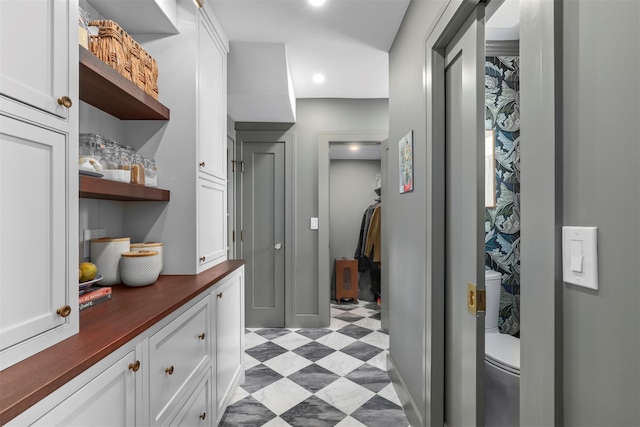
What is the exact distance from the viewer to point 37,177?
2.70 ft

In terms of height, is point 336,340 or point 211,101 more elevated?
point 211,101

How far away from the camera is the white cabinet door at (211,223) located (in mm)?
1915

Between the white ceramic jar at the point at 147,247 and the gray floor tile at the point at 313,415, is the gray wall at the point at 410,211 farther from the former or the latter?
the white ceramic jar at the point at 147,247

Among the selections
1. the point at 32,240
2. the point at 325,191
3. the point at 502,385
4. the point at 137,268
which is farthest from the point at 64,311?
the point at 325,191

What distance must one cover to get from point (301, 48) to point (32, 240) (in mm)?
2181

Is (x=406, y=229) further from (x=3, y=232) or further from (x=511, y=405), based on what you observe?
(x=3, y=232)

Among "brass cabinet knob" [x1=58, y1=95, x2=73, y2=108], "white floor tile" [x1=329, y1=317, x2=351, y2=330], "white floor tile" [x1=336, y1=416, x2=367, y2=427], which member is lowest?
"white floor tile" [x1=329, y1=317, x2=351, y2=330]

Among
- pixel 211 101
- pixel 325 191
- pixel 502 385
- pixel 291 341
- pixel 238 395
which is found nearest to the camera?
pixel 502 385

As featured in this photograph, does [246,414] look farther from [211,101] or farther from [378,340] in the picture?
[211,101]

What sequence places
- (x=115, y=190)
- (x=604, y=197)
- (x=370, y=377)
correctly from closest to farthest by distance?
(x=604, y=197) < (x=115, y=190) < (x=370, y=377)

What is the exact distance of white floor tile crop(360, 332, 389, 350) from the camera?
311 centimetres

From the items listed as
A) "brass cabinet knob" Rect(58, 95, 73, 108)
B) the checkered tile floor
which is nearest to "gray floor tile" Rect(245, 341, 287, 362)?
the checkered tile floor

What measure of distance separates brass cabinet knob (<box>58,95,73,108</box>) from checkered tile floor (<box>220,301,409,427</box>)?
182 centimetres

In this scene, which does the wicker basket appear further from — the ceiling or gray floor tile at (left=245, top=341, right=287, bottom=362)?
gray floor tile at (left=245, top=341, right=287, bottom=362)
